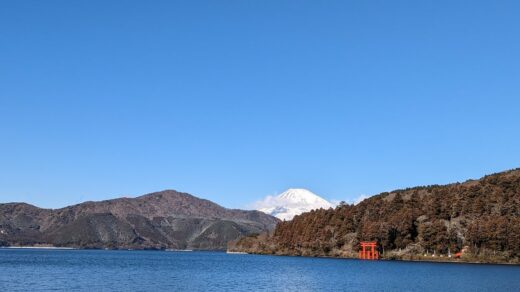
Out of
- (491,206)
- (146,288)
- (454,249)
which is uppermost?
(491,206)

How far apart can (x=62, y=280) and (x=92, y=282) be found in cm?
778

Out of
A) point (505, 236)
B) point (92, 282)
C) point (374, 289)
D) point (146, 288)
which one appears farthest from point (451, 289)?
point (505, 236)

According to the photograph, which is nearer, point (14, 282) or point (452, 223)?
point (14, 282)

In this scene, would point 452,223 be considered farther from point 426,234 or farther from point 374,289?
point 374,289

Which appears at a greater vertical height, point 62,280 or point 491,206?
point 491,206

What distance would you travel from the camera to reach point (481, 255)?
178 metres

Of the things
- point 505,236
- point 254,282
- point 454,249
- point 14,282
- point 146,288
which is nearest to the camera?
point 146,288

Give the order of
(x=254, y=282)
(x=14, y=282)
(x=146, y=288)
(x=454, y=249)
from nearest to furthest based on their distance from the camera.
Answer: (x=146, y=288) → (x=14, y=282) → (x=254, y=282) → (x=454, y=249)

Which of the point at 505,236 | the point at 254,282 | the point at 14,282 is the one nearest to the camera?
the point at 14,282

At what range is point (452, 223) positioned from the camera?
200 meters

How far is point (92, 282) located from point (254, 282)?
2795cm

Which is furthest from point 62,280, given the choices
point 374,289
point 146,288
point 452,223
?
point 452,223

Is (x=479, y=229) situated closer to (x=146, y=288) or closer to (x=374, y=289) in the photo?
(x=374, y=289)

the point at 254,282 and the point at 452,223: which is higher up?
the point at 452,223
